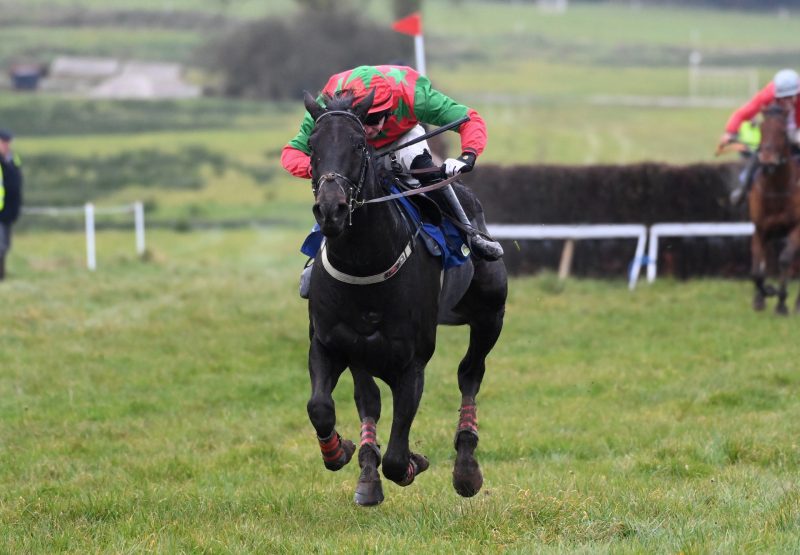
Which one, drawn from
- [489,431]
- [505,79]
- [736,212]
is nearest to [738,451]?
[489,431]

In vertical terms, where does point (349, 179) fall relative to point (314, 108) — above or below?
below

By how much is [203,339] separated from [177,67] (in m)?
41.2

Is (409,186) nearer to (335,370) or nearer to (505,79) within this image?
(335,370)

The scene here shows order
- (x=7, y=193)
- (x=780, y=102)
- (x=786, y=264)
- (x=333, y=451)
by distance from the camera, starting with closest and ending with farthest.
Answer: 1. (x=333, y=451)
2. (x=780, y=102)
3. (x=786, y=264)
4. (x=7, y=193)

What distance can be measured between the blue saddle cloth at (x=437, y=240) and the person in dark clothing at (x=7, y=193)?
12.3 metres

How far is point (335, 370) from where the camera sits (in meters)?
6.52

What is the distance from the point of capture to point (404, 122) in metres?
6.81

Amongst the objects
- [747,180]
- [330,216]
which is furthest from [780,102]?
[330,216]

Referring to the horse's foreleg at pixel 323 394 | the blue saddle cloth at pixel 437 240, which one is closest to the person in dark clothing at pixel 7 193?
the blue saddle cloth at pixel 437 240

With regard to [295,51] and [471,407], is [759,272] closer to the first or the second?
→ [471,407]

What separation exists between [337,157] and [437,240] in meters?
1.27

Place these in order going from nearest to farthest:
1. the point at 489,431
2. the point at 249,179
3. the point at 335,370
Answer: the point at 335,370
the point at 489,431
the point at 249,179

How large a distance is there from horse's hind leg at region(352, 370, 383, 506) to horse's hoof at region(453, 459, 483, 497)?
16.3 inches

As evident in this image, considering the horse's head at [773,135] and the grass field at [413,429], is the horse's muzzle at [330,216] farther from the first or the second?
the horse's head at [773,135]
